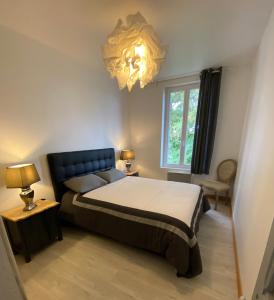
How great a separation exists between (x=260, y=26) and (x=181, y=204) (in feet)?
7.44

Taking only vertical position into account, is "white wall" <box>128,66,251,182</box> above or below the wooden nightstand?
above

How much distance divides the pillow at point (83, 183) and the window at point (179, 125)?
1922mm

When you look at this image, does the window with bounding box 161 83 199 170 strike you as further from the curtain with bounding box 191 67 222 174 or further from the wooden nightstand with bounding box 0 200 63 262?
the wooden nightstand with bounding box 0 200 63 262

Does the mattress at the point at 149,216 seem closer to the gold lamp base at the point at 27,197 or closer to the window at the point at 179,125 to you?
the gold lamp base at the point at 27,197

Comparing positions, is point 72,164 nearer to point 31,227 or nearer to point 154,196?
point 31,227

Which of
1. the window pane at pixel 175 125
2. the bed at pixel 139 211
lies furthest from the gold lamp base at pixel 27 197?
the window pane at pixel 175 125

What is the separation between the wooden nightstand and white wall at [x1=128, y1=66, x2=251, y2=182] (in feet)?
8.23

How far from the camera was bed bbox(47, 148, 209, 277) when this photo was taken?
1521 millimetres

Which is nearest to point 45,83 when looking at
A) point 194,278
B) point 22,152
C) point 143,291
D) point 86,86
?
point 86,86

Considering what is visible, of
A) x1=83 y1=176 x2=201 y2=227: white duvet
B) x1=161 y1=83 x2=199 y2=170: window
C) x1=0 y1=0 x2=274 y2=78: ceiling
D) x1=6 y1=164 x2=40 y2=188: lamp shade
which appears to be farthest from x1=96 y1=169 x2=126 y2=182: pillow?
x1=0 y1=0 x2=274 y2=78: ceiling

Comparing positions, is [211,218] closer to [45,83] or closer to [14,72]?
[45,83]

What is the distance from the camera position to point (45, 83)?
223cm

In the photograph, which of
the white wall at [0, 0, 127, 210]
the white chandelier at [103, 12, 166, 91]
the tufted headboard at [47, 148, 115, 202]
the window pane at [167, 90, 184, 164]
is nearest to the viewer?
the white chandelier at [103, 12, 166, 91]

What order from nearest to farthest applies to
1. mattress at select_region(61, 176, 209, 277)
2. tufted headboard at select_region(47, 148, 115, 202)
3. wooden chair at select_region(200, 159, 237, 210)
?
mattress at select_region(61, 176, 209, 277), tufted headboard at select_region(47, 148, 115, 202), wooden chair at select_region(200, 159, 237, 210)
